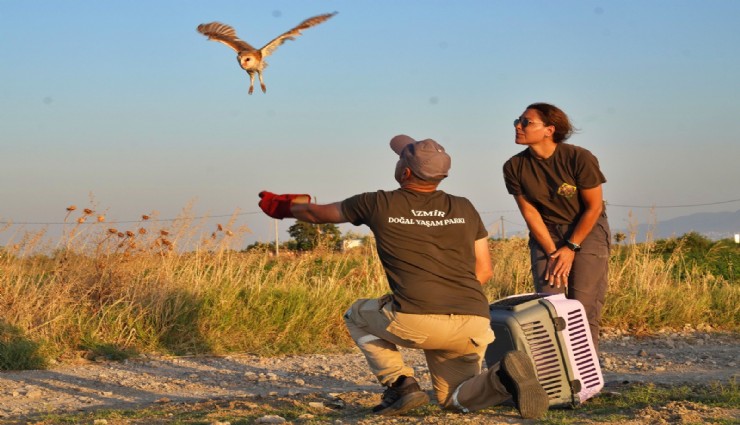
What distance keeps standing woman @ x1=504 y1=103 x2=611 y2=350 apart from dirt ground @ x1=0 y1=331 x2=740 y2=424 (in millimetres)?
784

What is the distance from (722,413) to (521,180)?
6.63 ft

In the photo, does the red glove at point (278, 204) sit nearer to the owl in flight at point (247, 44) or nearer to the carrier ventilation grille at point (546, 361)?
the carrier ventilation grille at point (546, 361)

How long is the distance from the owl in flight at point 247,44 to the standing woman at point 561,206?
5.46 metres

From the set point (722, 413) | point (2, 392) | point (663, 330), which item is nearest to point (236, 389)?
point (2, 392)

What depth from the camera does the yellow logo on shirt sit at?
6.45m

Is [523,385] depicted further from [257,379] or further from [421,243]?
[257,379]

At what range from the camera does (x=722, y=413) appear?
17.9ft

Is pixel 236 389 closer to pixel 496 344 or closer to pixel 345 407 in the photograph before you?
pixel 345 407

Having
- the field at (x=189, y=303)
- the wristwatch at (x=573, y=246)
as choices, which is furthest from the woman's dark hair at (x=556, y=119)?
the field at (x=189, y=303)

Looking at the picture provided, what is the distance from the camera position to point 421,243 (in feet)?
17.5

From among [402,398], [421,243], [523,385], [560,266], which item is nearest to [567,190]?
[560,266]

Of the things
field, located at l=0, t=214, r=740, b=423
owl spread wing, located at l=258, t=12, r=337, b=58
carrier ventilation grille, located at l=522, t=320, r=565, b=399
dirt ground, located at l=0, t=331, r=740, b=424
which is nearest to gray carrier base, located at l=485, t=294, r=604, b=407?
carrier ventilation grille, located at l=522, t=320, r=565, b=399

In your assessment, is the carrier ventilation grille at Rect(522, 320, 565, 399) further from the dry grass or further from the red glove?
the dry grass

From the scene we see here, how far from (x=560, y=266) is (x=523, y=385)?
1.44 metres
